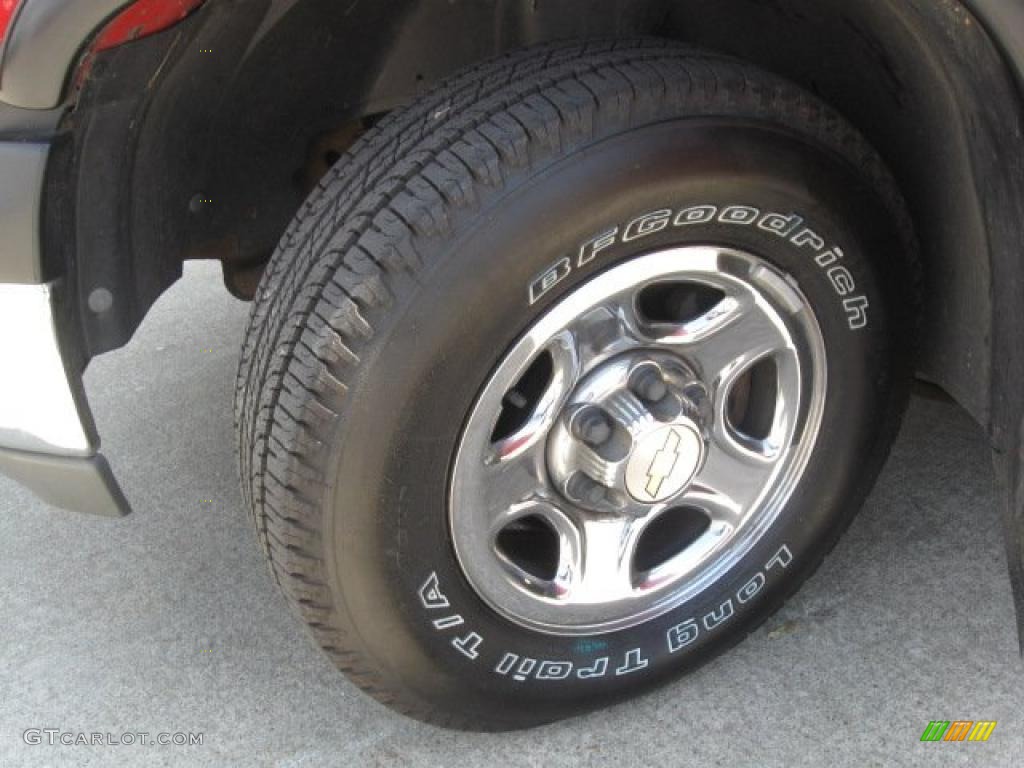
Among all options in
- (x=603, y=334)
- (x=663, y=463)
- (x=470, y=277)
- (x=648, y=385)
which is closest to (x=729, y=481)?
(x=663, y=463)

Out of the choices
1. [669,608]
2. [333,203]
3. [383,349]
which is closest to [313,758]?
[669,608]

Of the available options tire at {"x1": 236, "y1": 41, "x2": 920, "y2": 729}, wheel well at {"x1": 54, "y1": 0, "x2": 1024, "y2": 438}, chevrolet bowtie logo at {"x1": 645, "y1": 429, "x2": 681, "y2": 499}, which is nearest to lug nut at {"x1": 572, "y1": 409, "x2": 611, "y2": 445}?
chevrolet bowtie logo at {"x1": 645, "y1": 429, "x2": 681, "y2": 499}

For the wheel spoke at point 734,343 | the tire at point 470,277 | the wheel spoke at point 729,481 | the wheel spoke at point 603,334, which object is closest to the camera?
the tire at point 470,277

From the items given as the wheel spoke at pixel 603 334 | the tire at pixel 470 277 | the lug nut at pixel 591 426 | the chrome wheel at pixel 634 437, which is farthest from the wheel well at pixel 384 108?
the lug nut at pixel 591 426

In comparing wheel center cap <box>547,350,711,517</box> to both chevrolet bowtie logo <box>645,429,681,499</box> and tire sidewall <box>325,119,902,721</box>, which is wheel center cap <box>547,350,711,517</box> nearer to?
chevrolet bowtie logo <box>645,429,681,499</box>

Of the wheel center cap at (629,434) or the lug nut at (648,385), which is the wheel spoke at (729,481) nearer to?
the wheel center cap at (629,434)

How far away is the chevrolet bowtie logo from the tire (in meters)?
0.30

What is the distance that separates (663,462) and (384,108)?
3.19 feet

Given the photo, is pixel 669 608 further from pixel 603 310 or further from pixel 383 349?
pixel 383 349

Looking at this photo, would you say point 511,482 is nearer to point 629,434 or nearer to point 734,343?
point 629,434

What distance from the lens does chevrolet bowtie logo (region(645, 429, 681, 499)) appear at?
1.82 meters

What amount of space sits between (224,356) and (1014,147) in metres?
2.51

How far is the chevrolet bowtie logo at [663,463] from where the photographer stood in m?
1.82

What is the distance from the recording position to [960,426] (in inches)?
106
